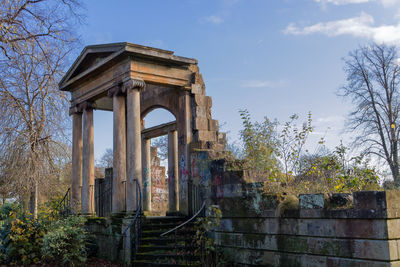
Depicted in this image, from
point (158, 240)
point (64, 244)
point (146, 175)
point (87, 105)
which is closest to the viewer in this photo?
point (158, 240)

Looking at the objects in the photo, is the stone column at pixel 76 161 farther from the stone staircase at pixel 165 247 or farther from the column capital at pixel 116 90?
the stone staircase at pixel 165 247

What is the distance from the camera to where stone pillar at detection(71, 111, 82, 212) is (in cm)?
1548

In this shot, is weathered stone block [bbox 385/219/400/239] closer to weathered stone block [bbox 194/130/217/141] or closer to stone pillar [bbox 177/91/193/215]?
stone pillar [bbox 177/91/193/215]

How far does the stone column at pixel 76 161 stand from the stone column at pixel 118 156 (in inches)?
122

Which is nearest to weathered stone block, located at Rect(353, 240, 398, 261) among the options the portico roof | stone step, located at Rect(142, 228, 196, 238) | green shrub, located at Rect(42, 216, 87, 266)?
stone step, located at Rect(142, 228, 196, 238)

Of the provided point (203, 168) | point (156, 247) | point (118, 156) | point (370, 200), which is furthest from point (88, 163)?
point (370, 200)

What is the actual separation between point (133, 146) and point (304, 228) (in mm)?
6168

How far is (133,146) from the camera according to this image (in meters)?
12.3

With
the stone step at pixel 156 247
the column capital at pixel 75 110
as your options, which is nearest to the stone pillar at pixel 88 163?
the column capital at pixel 75 110

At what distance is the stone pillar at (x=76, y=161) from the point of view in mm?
15484

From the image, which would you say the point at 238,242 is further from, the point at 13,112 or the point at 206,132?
the point at 13,112

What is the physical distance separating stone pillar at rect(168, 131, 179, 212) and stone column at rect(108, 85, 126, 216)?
112 inches

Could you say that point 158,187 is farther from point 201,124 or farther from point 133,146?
point 133,146

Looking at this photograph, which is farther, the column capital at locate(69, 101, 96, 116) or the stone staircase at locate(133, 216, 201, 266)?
the column capital at locate(69, 101, 96, 116)
